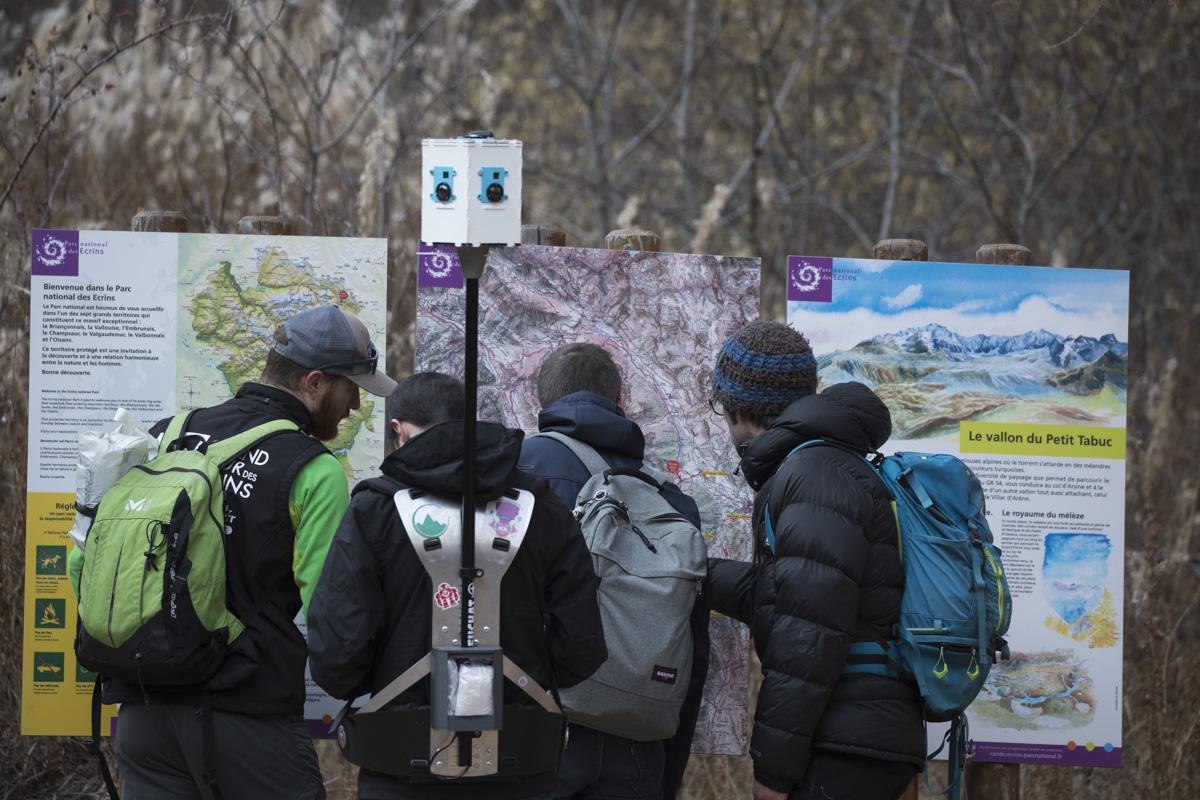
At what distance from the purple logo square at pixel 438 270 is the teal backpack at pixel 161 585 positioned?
1384 mm

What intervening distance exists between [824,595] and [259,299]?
234 cm

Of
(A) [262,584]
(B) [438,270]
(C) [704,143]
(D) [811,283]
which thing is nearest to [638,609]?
(A) [262,584]

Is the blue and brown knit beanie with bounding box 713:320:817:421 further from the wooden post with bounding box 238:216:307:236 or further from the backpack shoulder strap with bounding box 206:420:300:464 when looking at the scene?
the wooden post with bounding box 238:216:307:236

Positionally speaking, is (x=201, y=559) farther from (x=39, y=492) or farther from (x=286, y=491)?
(x=39, y=492)

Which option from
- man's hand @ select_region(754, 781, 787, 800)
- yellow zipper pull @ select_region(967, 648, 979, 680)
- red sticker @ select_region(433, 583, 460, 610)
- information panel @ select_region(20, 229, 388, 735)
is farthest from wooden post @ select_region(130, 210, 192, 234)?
yellow zipper pull @ select_region(967, 648, 979, 680)

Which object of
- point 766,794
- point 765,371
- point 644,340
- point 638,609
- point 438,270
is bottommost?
point 766,794

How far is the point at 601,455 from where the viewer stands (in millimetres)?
3795

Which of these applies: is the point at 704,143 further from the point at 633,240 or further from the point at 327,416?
the point at 327,416

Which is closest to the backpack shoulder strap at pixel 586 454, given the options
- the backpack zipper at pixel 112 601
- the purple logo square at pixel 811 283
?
the backpack zipper at pixel 112 601

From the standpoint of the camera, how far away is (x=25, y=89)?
24.5 feet

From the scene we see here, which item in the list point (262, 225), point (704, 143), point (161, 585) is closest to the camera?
point (161, 585)

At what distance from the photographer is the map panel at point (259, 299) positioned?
14.9 feet

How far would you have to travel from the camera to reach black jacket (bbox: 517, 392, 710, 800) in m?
3.74

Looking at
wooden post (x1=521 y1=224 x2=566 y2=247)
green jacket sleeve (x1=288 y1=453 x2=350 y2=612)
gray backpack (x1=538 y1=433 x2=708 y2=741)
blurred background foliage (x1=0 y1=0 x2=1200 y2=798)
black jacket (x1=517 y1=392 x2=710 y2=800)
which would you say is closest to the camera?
green jacket sleeve (x1=288 y1=453 x2=350 y2=612)
